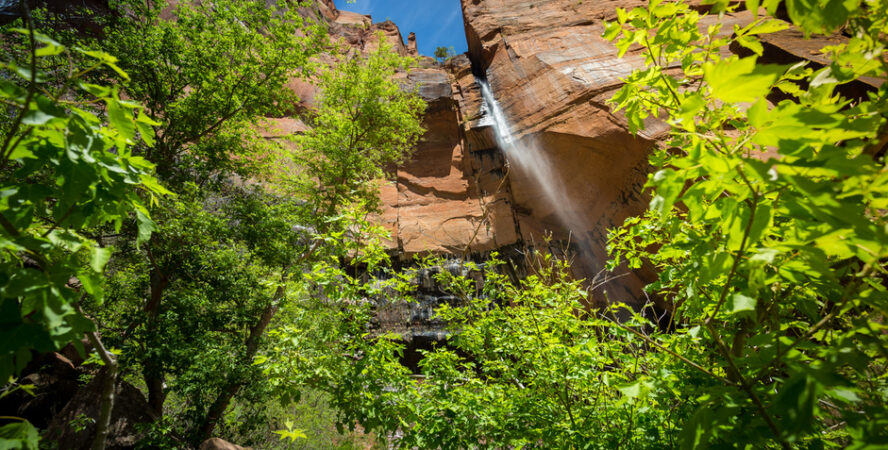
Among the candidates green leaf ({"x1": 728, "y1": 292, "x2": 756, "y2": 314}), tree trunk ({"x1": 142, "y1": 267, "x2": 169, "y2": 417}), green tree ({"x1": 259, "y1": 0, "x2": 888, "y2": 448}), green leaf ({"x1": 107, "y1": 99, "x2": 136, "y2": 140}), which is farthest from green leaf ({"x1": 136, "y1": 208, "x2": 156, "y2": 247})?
tree trunk ({"x1": 142, "y1": 267, "x2": 169, "y2": 417})

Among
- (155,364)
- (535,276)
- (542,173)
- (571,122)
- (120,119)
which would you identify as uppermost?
(571,122)

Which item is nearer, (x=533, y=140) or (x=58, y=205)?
(x=58, y=205)

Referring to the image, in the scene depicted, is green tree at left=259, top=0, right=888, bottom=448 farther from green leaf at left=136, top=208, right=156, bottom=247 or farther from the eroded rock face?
the eroded rock face

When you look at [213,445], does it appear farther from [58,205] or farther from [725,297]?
[725,297]

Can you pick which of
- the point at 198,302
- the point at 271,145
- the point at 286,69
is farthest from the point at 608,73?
the point at 198,302

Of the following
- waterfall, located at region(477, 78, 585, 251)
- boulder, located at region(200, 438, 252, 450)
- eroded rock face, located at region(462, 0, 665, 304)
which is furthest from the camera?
waterfall, located at region(477, 78, 585, 251)

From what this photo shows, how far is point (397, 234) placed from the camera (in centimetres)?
1327

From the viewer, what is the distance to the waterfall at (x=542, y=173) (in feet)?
37.4

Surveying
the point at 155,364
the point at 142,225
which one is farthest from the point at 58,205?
the point at 155,364

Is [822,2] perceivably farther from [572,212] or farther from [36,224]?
[572,212]

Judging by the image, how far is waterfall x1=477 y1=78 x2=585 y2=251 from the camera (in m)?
11.4

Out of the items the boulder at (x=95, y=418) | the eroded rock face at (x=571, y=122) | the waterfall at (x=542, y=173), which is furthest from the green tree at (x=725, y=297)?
the waterfall at (x=542, y=173)

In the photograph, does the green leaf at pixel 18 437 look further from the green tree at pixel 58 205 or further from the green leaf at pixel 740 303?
the green leaf at pixel 740 303

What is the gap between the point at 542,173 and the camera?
38.1 feet
